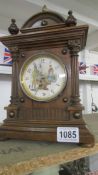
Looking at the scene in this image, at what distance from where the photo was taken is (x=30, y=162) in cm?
46

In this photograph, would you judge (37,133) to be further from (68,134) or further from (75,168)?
(75,168)

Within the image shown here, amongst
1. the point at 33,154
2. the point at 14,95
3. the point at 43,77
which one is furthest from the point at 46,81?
the point at 33,154

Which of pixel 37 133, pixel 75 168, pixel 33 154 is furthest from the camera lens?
pixel 75 168

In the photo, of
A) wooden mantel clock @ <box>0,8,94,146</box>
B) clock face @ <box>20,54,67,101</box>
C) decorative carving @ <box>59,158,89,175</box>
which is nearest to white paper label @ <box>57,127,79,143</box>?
wooden mantel clock @ <box>0,8,94,146</box>

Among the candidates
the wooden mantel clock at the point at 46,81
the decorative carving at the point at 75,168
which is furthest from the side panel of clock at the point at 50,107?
the decorative carving at the point at 75,168

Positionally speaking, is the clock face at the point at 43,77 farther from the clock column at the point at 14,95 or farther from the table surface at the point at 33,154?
→ the table surface at the point at 33,154

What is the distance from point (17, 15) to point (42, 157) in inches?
51.2

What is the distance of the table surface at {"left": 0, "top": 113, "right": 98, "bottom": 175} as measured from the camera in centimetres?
44

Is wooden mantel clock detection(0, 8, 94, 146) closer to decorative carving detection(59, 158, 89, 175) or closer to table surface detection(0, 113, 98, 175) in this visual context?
table surface detection(0, 113, 98, 175)

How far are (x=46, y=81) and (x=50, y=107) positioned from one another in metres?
0.09

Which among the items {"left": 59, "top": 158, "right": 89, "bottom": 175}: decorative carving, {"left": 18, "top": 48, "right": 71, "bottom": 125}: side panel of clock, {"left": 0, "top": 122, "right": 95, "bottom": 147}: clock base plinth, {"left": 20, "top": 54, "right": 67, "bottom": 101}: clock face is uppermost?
{"left": 20, "top": 54, "right": 67, "bottom": 101}: clock face

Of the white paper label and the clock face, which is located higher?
the clock face

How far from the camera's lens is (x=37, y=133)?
0.61 m

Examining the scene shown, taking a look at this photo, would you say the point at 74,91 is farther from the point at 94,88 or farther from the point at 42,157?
the point at 94,88
